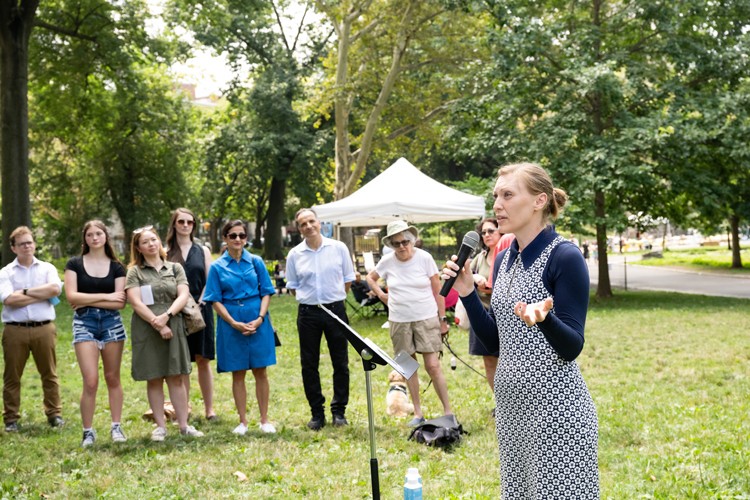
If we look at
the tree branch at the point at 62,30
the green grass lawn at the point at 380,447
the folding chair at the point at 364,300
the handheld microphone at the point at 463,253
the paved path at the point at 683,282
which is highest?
the tree branch at the point at 62,30

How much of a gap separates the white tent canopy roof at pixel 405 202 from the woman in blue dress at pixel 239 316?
6938 mm

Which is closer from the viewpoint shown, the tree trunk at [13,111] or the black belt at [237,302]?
the black belt at [237,302]

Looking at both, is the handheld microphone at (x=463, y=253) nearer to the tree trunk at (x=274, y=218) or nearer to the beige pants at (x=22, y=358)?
the beige pants at (x=22, y=358)

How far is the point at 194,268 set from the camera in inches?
288

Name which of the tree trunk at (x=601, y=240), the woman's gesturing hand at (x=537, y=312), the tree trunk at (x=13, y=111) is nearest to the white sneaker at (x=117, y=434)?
the woman's gesturing hand at (x=537, y=312)

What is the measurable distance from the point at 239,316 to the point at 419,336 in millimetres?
A: 1670

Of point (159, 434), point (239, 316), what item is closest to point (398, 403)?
point (239, 316)

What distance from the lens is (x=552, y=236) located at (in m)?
2.80

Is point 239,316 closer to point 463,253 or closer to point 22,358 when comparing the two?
point 22,358

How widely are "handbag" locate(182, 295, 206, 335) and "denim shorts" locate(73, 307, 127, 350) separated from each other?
21.8 inches

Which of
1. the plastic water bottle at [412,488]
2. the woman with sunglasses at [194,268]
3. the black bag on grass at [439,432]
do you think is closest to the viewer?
the plastic water bottle at [412,488]

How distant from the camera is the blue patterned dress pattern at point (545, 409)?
273 cm

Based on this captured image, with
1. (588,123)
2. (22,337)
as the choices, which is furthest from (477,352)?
(588,123)

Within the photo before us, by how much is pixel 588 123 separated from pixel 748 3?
4.76m
